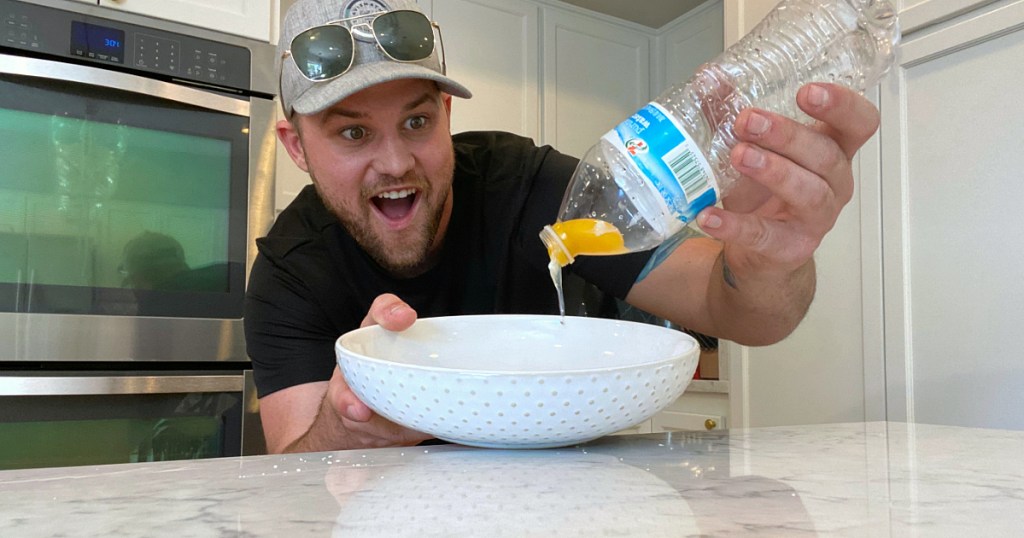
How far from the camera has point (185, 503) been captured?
→ 1.34 ft

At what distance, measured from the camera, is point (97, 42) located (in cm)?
144

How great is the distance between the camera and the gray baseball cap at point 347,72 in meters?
1.03

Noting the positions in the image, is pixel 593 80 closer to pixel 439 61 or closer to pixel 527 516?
pixel 439 61

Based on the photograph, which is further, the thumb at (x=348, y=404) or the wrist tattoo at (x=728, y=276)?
the wrist tattoo at (x=728, y=276)

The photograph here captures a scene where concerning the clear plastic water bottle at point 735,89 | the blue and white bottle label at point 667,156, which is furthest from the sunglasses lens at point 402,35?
the blue and white bottle label at point 667,156

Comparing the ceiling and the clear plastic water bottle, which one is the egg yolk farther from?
the ceiling

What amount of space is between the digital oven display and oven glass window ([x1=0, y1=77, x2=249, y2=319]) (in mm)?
66

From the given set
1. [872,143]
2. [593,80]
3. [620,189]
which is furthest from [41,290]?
[593,80]

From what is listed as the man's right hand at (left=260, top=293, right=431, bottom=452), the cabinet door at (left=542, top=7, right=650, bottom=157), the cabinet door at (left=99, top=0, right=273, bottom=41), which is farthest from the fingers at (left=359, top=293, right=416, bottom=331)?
the cabinet door at (left=542, top=7, right=650, bottom=157)

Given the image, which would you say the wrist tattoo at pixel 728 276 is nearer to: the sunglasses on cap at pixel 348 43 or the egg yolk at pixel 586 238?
the egg yolk at pixel 586 238

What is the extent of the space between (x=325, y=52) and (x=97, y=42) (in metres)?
0.67

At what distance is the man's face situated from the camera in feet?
3.63

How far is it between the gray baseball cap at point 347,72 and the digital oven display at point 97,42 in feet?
1.75

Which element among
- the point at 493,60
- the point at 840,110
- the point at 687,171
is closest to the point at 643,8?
the point at 493,60
